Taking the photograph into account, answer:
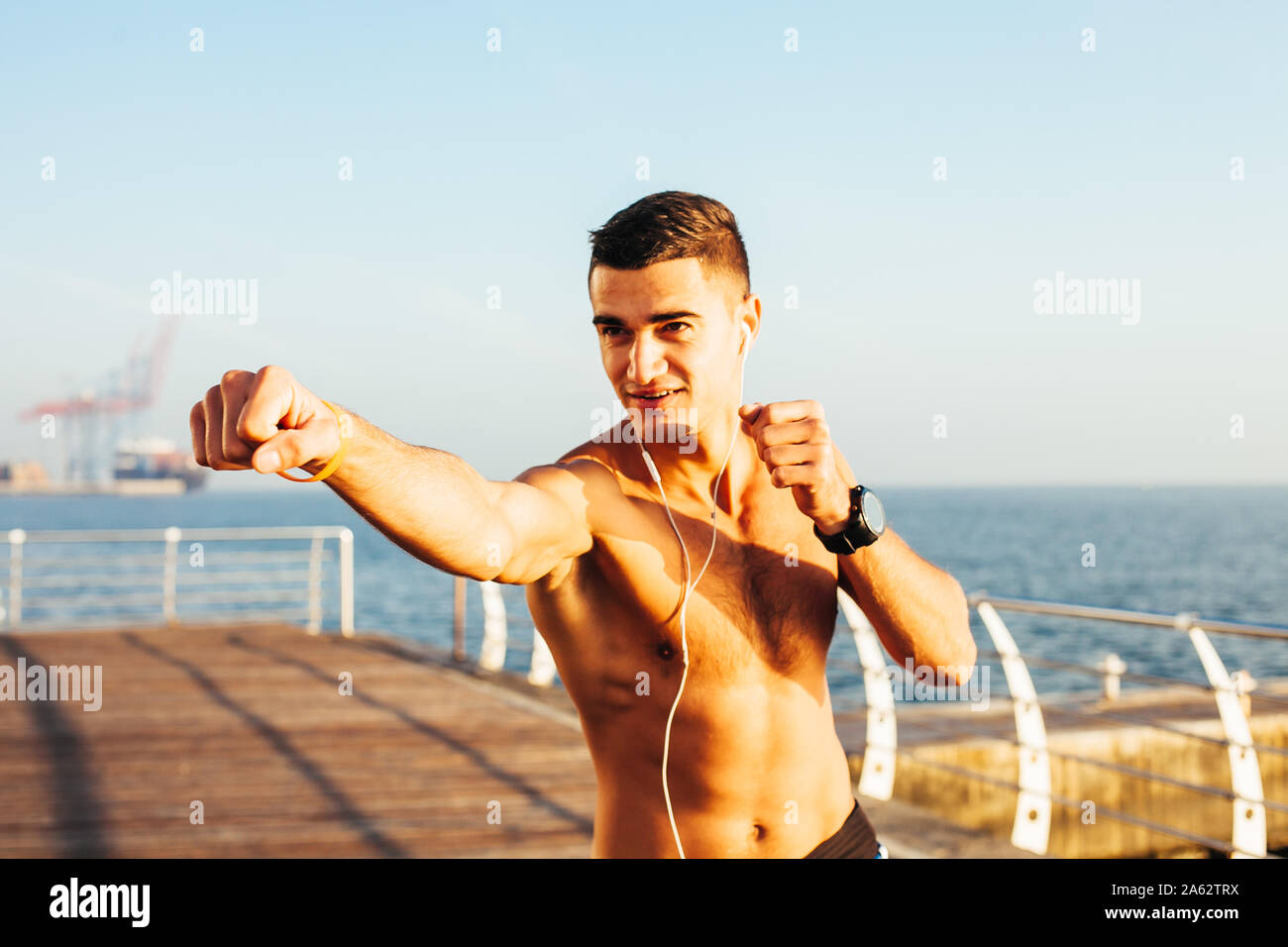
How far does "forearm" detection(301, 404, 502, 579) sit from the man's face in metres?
0.31

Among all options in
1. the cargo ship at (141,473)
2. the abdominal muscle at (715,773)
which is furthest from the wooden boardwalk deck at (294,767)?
the cargo ship at (141,473)

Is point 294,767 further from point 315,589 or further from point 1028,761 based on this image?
point 315,589

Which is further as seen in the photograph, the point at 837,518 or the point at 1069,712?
the point at 1069,712

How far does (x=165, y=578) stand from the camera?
10.5 m

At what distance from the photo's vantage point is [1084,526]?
264 feet

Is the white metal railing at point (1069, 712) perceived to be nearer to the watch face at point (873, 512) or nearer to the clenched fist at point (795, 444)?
the watch face at point (873, 512)

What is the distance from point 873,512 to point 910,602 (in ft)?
0.54

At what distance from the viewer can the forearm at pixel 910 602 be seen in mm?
1645

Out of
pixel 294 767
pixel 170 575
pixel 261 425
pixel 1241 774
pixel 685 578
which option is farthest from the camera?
pixel 170 575

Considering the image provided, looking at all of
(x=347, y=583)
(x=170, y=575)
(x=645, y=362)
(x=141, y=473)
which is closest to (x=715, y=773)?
(x=645, y=362)

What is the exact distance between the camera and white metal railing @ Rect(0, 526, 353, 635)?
9445mm

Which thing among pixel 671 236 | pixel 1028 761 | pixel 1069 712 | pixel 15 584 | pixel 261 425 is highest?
pixel 671 236
